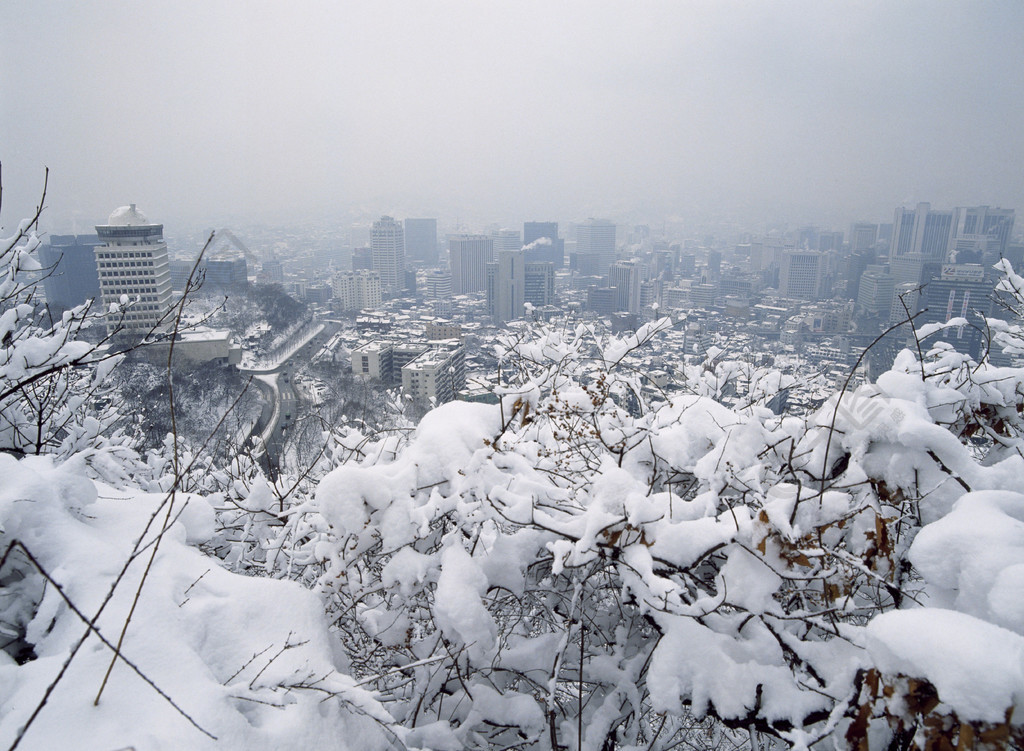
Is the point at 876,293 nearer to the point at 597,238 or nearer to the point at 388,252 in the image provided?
the point at 597,238

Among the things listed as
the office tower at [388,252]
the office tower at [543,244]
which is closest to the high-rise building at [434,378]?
the office tower at [543,244]

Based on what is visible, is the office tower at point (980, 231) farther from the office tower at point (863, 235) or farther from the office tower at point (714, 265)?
the office tower at point (714, 265)

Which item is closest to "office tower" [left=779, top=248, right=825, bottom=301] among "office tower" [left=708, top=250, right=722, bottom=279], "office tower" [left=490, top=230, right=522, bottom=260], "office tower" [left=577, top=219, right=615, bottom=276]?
"office tower" [left=708, top=250, right=722, bottom=279]

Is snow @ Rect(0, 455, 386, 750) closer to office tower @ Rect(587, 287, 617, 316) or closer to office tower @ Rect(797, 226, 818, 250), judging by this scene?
office tower @ Rect(587, 287, 617, 316)

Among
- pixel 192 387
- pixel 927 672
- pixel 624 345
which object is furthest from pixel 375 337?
pixel 927 672

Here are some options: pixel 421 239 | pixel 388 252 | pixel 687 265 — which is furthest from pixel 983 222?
pixel 421 239
